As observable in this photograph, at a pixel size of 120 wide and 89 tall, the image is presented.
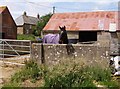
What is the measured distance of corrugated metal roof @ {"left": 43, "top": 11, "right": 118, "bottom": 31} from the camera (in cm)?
2524

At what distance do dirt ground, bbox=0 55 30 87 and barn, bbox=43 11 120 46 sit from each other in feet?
36.7

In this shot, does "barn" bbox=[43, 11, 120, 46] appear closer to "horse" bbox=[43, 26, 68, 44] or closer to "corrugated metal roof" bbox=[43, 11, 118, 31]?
"corrugated metal roof" bbox=[43, 11, 118, 31]

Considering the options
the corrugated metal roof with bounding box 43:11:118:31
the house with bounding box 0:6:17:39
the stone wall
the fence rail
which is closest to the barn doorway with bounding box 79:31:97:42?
the corrugated metal roof with bounding box 43:11:118:31

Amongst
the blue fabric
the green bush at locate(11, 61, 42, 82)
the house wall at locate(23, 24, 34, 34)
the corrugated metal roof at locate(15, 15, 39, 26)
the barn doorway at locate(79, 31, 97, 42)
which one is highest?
the corrugated metal roof at locate(15, 15, 39, 26)

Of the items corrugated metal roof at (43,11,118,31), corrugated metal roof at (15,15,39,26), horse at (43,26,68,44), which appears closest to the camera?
horse at (43,26,68,44)

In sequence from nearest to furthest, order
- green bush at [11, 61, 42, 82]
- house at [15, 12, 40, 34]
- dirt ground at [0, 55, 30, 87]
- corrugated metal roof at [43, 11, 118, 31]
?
green bush at [11, 61, 42, 82], dirt ground at [0, 55, 30, 87], corrugated metal roof at [43, 11, 118, 31], house at [15, 12, 40, 34]

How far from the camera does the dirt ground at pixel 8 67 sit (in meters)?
10.3

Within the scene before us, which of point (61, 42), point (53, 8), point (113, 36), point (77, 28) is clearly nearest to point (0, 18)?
point (77, 28)

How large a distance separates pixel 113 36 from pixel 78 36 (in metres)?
14.7

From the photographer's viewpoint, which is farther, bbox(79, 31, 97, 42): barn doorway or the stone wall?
bbox(79, 31, 97, 42): barn doorway

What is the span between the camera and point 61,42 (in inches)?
472

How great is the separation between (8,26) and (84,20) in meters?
8.36

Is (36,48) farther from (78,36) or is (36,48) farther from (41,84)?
(78,36)

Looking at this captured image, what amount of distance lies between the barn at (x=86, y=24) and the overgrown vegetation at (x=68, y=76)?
14.3 metres
